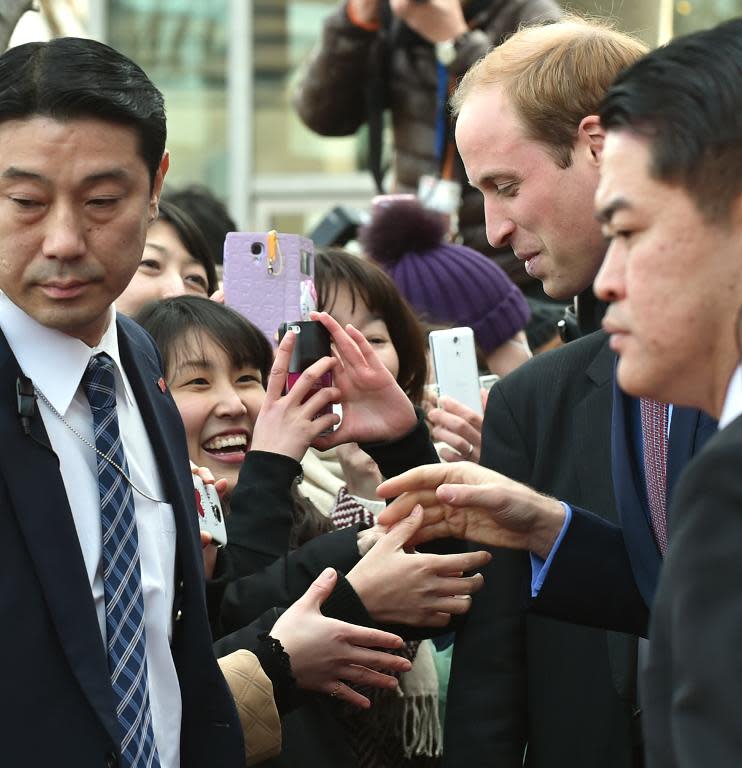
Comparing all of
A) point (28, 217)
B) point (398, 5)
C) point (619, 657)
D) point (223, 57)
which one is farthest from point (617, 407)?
point (223, 57)

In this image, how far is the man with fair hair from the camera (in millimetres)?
2707

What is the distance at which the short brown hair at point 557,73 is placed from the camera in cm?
279

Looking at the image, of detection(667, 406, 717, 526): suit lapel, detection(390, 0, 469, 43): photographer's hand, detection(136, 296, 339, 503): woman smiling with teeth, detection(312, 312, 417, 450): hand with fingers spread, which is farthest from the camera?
detection(390, 0, 469, 43): photographer's hand

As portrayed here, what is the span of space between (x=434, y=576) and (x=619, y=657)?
38cm

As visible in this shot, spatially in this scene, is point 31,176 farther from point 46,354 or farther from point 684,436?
point 684,436

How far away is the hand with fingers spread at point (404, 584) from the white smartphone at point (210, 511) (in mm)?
258

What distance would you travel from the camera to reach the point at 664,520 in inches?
91.7

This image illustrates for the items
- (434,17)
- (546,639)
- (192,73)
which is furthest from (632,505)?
(192,73)

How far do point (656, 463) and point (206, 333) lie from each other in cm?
124

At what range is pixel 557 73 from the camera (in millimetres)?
2834

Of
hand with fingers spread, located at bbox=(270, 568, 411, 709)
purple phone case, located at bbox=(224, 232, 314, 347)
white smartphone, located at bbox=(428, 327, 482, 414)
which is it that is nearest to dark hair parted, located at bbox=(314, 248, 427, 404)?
white smartphone, located at bbox=(428, 327, 482, 414)

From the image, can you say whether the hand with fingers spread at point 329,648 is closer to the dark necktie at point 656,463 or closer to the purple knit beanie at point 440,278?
the dark necktie at point 656,463

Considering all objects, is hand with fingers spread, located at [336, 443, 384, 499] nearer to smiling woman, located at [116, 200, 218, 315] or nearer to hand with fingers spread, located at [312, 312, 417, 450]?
hand with fingers spread, located at [312, 312, 417, 450]

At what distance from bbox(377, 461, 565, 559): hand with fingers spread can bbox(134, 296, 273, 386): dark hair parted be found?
781mm
